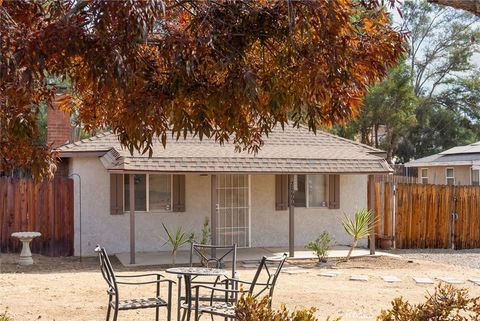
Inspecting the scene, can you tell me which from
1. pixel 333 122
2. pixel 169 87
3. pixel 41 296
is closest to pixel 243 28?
pixel 169 87

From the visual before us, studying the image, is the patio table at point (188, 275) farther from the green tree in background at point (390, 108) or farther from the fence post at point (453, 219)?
the green tree in background at point (390, 108)

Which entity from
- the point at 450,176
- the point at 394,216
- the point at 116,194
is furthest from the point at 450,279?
the point at 450,176

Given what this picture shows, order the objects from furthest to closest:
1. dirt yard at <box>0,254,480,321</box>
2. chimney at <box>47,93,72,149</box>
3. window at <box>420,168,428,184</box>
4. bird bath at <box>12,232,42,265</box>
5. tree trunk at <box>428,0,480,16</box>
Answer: window at <box>420,168,428,184</box> < chimney at <box>47,93,72,149</box> < bird bath at <box>12,232,42,265</box> < dirt yard at <box>0,254,480,321</box> < tree trunk at <box>428,0,480,16</box>

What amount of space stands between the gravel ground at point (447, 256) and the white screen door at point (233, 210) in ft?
13.5

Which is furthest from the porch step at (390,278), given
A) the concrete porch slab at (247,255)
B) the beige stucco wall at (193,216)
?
the beige stucco wall at (193,216)

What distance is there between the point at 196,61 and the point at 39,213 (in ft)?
40.6

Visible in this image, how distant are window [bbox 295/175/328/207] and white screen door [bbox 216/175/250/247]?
1.56 meters

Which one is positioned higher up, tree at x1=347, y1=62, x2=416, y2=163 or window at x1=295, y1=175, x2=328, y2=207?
tree at x1=347, y1=62, x2=416, y2=163

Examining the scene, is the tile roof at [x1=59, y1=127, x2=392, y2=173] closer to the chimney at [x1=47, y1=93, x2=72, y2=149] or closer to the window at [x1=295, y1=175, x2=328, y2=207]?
the window at [x1=295, y1=175, x2=328, y2=207]

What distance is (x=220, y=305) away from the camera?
25.2 ft

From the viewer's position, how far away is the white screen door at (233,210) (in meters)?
17.5

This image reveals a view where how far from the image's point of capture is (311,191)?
18.5m

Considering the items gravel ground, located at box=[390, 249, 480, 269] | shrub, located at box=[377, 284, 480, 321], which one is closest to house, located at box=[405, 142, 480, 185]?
gravel ground, located at box=[390, 249, 480, 269]

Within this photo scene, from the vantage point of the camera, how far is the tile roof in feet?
51.0
